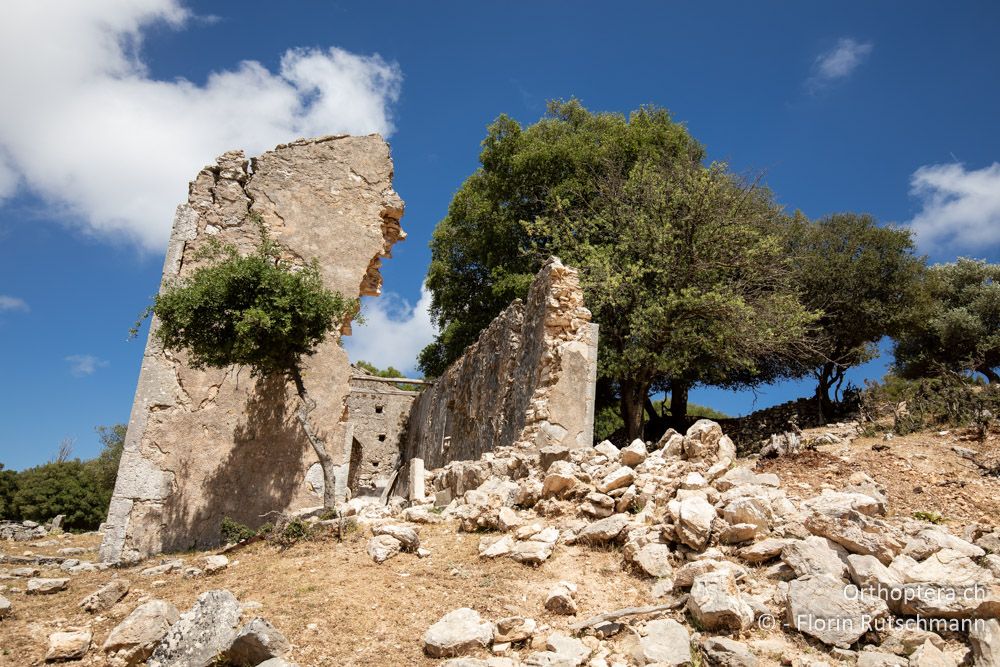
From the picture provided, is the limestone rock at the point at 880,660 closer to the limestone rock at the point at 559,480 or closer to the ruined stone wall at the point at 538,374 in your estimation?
the limestone rock at the point at 559,480

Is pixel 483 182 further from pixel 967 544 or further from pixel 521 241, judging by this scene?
pixel 967 544

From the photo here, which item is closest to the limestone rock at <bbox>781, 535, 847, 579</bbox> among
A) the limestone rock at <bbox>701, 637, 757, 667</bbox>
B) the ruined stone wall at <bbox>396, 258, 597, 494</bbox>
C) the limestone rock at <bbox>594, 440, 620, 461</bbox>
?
the limestone rock at <bbox>701, 637, 757, 667</bbox>

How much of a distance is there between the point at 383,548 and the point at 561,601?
Answer: 2.13 metres

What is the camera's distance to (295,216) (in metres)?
11.2

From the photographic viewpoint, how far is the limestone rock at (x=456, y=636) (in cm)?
434

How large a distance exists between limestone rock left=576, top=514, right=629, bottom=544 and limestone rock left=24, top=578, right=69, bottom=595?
16.8 feet

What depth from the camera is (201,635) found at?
4.53 meters

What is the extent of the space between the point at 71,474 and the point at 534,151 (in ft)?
61.7

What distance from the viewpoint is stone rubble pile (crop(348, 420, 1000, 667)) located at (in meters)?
4.16

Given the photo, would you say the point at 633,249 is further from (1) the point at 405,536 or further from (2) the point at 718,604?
(2) the point at 718,604

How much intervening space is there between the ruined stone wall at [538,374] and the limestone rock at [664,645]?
4.64 m

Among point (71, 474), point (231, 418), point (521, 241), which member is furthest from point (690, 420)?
point (71, 474)

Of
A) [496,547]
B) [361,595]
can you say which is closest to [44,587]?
[361,595]

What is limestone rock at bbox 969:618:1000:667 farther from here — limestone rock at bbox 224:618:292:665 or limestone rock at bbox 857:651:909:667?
limestone rock at bbox 224:618:292:665
